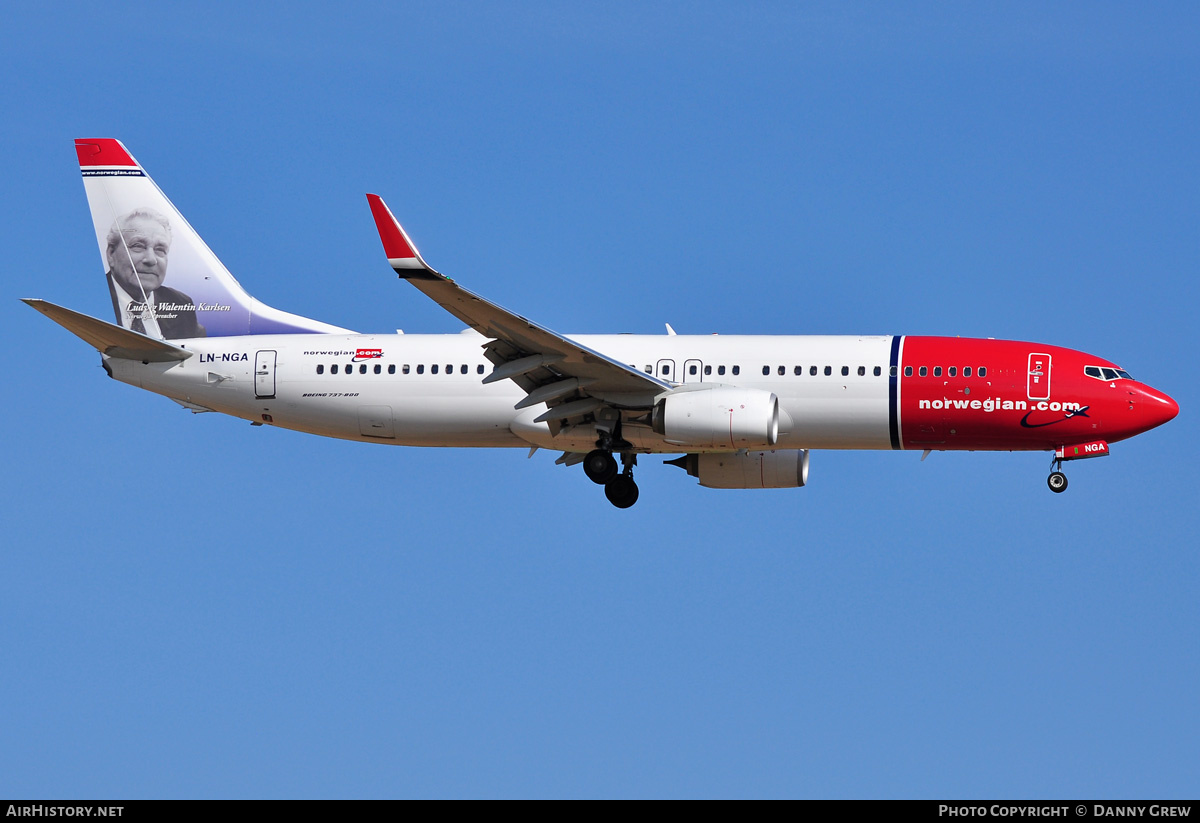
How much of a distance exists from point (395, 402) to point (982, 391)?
14.4 meters

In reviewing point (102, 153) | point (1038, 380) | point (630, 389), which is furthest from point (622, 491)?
point (102, 153)

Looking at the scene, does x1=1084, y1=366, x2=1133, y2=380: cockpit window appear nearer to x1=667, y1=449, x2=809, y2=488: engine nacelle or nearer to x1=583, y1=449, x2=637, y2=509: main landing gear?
x1=667, y1=449, x2=809, y2=488: engine nacelle

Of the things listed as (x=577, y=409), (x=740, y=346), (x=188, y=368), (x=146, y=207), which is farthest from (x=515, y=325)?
(x=146, y=207)

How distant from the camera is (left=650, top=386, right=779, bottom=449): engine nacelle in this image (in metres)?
36.0

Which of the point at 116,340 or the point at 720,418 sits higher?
the point at 116,340

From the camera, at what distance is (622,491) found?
39.2 meters

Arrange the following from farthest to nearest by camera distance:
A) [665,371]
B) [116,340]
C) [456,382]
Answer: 1. [116,340]
2. [456,382]
3. [665,371]

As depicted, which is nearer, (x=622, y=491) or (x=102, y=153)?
(x=622, y=491)

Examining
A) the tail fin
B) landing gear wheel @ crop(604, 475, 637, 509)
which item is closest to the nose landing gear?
landing gear wheel @ crop(604, 475, 637, 509)

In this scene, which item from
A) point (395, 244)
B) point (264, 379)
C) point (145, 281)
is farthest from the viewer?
point (145, 281)

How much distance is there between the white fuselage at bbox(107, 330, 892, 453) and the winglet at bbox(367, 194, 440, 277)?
722 centimetres

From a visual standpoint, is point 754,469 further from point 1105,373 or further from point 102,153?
point 102,153

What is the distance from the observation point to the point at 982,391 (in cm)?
3738

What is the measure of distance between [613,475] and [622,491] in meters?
0.65
